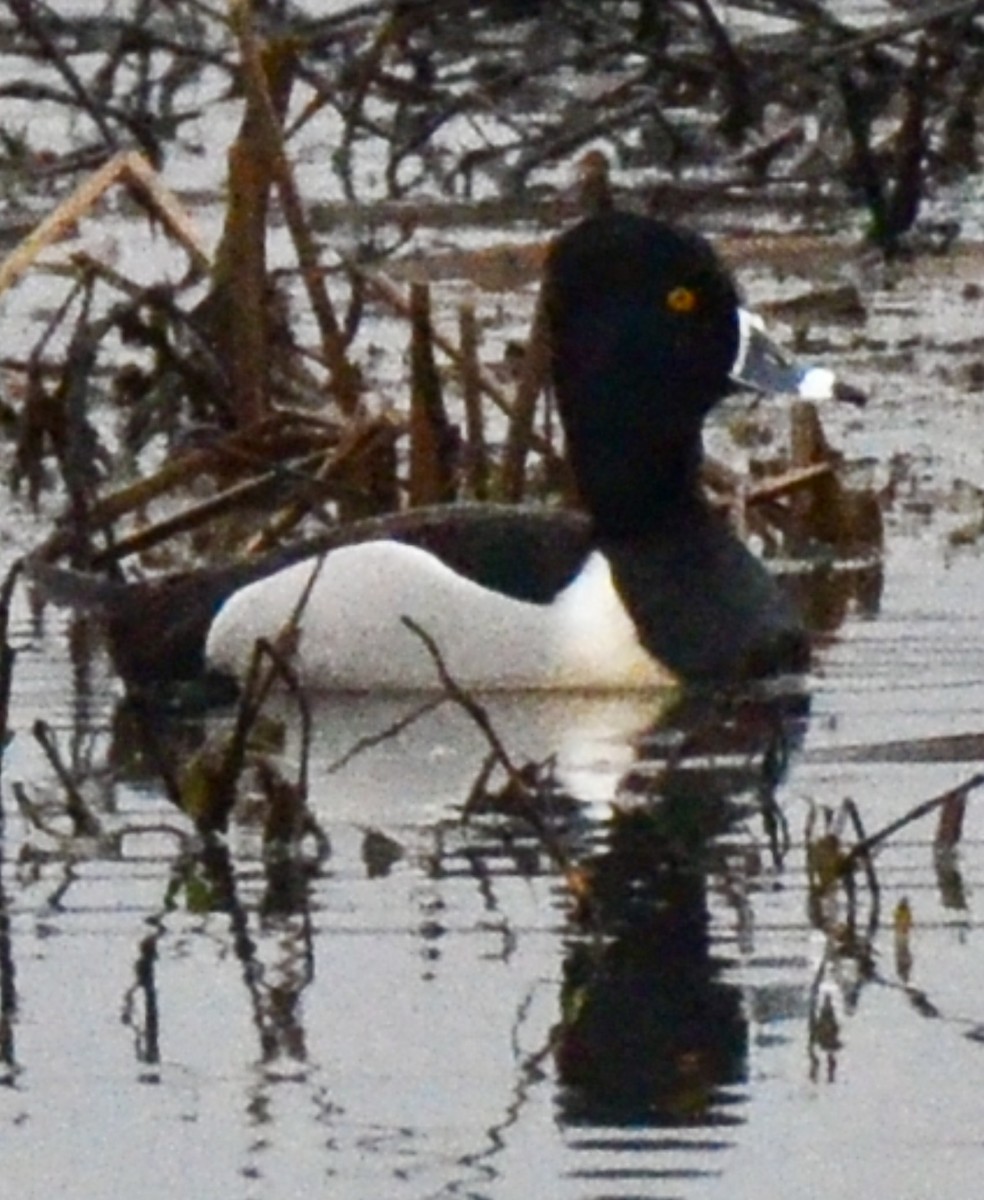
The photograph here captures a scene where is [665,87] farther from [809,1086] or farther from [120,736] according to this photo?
[809,1086]

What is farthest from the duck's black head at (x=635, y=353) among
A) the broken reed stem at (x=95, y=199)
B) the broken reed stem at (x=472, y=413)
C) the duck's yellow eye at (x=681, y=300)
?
the broken reed stem at (x=95, y=199)

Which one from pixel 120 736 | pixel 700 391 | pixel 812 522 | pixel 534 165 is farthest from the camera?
pixel 534 165

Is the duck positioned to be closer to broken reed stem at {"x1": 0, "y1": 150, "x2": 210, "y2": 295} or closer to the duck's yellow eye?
the duck's yellow eye

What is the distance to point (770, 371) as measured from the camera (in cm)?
1130

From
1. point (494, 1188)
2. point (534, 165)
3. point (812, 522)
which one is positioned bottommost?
point (494, 1188)

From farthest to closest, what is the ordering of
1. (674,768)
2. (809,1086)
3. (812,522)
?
(812,522) < (674,768) < (809,1086)

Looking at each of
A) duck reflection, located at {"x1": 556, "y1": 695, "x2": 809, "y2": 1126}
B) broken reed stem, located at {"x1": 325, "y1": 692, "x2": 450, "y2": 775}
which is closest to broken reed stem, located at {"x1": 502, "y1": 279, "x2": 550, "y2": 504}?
broken reed stem, located at {"x1": 325, "y1": 692, "x2": 450, "y2": 775}

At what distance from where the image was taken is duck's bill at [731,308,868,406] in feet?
36.9

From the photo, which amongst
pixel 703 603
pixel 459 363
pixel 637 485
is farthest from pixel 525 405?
pixel 703 603

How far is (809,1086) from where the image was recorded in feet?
23.0

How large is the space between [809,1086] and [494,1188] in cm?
63

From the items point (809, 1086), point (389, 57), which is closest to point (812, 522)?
point (809, 1086)

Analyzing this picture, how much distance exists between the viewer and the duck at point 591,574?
10656 millimetres

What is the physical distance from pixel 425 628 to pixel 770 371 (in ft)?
3.74
